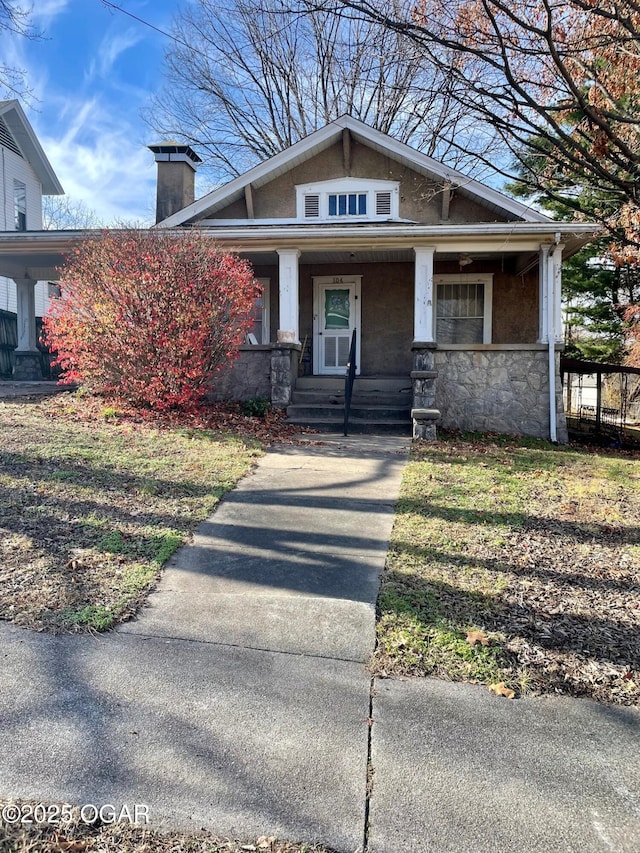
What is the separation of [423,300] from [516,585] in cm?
697

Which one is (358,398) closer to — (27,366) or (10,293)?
(27,366)

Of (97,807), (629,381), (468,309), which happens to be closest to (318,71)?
(468,309)

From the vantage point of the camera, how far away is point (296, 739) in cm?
215

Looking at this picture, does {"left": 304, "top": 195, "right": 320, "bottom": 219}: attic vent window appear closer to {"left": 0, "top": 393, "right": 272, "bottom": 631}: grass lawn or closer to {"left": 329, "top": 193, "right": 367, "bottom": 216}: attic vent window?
{"left": 329, "top": 193, "right": 367, "bottom": 216}: attic vent window

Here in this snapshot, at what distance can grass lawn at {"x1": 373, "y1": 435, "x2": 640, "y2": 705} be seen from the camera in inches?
107

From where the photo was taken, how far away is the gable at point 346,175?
11.5 meters

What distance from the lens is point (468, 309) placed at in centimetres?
1231

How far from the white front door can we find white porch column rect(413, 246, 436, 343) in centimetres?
255

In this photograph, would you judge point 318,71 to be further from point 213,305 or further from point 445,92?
point 445,92

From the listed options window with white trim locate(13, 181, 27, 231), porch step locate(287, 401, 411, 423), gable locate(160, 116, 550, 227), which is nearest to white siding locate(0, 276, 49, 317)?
window with white trim locate(13, 181, 27, 231)

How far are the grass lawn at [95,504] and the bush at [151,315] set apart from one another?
725 mm

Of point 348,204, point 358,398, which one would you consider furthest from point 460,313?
point 358,398

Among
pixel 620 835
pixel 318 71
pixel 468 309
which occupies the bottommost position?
pixel 620 835

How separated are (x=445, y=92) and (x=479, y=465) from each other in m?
4.03
